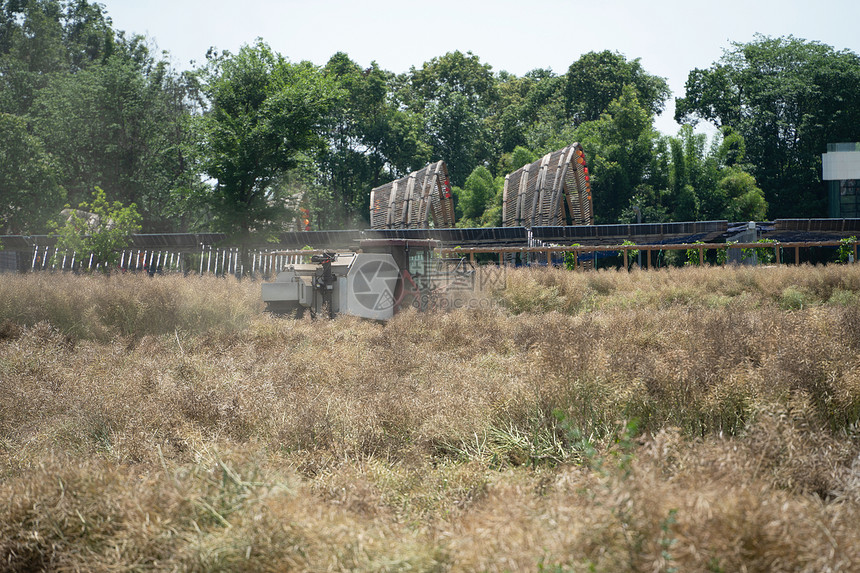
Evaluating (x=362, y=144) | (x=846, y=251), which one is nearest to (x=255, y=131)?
(x=846, y=251)

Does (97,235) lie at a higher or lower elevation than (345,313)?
higher

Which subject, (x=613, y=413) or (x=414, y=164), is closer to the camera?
(x=613, y=413)

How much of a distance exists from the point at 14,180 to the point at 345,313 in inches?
1261

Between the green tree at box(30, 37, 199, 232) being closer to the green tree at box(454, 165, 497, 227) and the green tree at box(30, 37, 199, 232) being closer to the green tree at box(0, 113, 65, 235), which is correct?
the green tree at box(0, 113, 65, 235)

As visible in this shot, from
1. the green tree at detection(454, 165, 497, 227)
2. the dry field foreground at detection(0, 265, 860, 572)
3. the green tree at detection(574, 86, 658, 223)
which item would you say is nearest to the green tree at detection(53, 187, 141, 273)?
the dry field foreground at detection(0, 265, 860, 572)

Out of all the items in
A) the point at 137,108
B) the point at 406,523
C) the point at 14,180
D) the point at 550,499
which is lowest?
the point at 406,523

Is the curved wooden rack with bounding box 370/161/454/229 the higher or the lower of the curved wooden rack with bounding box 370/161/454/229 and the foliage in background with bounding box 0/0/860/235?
the lower

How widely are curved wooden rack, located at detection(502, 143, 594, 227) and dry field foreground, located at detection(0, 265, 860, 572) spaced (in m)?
19.5

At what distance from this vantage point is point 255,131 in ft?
78.5

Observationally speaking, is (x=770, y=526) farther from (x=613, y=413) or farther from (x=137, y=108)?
(x=137, y=108)

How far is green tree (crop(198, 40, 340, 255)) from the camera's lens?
963 inches

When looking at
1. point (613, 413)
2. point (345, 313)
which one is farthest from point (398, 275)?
point (613, 413)

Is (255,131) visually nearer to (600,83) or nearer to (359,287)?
(359,287)

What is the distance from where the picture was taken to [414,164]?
5200 centimetres
